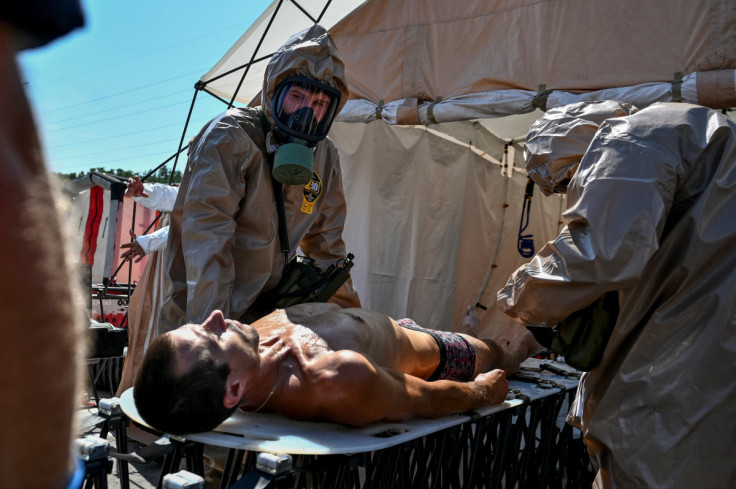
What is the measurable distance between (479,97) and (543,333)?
9.23 feet

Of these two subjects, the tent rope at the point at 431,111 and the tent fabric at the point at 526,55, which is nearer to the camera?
the tent fabric at the point at 526,55

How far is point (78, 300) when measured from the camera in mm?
544

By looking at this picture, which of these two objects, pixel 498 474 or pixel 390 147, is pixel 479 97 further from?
pixel 498 474

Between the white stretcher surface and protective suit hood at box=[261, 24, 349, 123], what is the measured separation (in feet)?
5.23

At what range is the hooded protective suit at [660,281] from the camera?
1.75 meters

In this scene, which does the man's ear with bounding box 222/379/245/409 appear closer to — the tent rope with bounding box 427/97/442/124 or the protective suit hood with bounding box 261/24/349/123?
the protective suit hood with bounding box 261/24/349/123

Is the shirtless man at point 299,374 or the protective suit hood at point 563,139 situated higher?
the protective suit hood at point 563,139

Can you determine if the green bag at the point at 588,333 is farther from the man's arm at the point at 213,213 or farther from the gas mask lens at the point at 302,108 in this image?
the gas mask lens at the point at 302,108

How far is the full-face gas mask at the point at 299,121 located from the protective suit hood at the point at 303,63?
0.07 metres

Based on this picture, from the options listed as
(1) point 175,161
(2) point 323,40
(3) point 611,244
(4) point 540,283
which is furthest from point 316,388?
(1) point 175,161

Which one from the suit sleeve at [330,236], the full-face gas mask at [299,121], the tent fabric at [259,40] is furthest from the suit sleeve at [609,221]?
the tent fabric at [259,40]

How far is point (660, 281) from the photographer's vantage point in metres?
1.86

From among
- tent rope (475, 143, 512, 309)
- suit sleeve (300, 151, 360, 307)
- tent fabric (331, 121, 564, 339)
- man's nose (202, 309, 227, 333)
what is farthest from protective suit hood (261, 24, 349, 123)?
tent rope (475, 143, 512, 309)

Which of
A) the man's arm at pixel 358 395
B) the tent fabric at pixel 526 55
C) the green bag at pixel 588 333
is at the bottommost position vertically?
the man's arm at pixel 358 395
